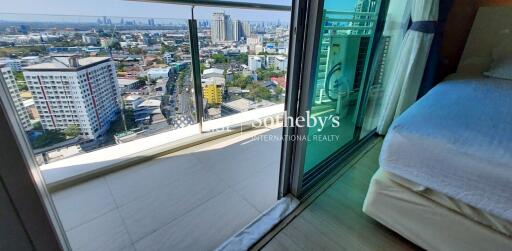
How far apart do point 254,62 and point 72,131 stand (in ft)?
6.34

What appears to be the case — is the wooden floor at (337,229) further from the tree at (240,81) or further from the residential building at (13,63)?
the residential building at (13,63)

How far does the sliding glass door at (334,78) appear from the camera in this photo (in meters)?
1.28

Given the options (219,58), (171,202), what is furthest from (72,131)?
(219,58)

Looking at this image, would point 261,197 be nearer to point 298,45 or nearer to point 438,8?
point 298,45

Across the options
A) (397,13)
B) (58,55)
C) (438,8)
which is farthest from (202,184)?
(438,8)

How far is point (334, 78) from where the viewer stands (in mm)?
1746

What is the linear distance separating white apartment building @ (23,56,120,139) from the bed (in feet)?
6.63

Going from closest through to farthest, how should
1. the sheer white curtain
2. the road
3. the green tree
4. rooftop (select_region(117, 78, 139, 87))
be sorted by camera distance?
the green tree → rooftop (select_region(117, 78, 139, 87)) → the sheer white curtain → the road

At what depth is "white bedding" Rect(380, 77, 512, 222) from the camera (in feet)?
3.05

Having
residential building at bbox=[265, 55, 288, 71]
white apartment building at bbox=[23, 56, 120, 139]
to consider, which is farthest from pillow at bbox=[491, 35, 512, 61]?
white apartment building at bbox=[23, 56, 120, 139]

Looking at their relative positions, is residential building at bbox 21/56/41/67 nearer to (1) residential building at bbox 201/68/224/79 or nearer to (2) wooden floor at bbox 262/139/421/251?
(1) residential building at bbox 201/68/224/79

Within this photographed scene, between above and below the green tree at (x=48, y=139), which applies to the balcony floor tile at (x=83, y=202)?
below

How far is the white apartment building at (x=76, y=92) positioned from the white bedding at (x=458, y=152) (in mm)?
2021

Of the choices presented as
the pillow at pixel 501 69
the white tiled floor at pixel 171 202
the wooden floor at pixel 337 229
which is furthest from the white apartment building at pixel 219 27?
the pillow at pixel 501 69
